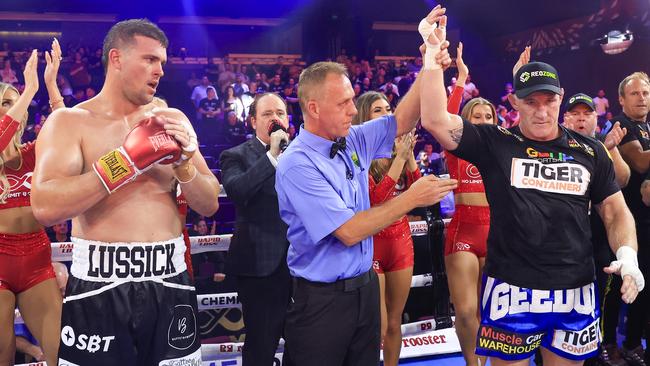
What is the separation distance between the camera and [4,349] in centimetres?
272

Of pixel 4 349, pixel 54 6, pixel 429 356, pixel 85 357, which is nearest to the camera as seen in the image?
pixel 85 357

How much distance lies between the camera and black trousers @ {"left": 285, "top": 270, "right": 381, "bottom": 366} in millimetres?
2180

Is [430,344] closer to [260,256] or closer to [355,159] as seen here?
[260,256]

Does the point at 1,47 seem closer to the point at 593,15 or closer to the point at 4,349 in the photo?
the point at 4,349

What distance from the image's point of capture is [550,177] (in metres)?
2.36

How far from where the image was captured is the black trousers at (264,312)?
289 centimetres

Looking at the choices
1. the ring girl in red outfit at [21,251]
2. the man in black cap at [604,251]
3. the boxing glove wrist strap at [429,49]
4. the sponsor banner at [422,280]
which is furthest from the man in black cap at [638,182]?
the ring girl in red outfit at [21,251]

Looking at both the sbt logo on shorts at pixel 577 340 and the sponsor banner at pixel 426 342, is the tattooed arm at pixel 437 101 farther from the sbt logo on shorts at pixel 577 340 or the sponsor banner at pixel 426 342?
the sponsor banner at pixel 426 342

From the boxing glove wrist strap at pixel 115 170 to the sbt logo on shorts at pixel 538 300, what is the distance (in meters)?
1.58

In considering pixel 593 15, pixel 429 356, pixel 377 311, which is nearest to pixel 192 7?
pixel 593 15

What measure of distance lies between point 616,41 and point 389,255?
43.2 ft

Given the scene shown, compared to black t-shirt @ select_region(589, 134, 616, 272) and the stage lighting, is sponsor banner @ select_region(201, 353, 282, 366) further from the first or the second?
the stage lighting

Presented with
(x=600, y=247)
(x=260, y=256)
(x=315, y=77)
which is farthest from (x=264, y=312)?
(x=600, y=247)

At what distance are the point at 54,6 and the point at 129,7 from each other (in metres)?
2.00
